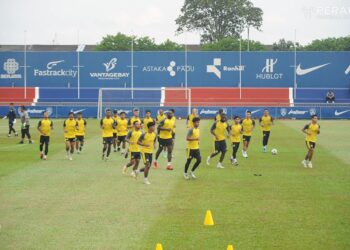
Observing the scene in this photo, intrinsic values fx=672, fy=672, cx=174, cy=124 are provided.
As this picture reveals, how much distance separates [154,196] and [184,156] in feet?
37.1

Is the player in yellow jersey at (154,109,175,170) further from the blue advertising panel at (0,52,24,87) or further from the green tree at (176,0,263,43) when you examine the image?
the green tree at (176,0,263,43)

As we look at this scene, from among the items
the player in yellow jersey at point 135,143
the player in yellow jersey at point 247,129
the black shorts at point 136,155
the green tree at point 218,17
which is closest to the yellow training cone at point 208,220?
the player in yellow jersey at point 135,143

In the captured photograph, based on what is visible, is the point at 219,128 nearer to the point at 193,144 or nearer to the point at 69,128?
the point at 193,144

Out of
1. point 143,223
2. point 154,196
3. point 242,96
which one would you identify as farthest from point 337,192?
point 242,96

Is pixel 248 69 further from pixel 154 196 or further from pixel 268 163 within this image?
pixel 154 196

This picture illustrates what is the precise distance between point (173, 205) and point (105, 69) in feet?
168

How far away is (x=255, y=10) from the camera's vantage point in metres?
88.4

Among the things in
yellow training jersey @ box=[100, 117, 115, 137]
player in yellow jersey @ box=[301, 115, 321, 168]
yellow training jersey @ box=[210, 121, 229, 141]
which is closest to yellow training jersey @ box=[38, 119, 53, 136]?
yellow training jersey @ box=[100, 117, 115, 137]

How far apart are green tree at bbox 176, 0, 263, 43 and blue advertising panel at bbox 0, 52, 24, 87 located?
98.3 feet

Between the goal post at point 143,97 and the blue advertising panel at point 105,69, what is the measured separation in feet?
12.7

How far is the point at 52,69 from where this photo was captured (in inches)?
2712

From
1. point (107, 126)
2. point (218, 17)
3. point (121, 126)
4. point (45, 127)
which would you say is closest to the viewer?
point (45, 127)

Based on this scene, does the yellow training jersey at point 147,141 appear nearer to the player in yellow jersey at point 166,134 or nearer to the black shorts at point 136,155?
the black shorts at point 136,155


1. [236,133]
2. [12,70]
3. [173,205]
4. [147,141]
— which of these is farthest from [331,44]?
[173,205]
